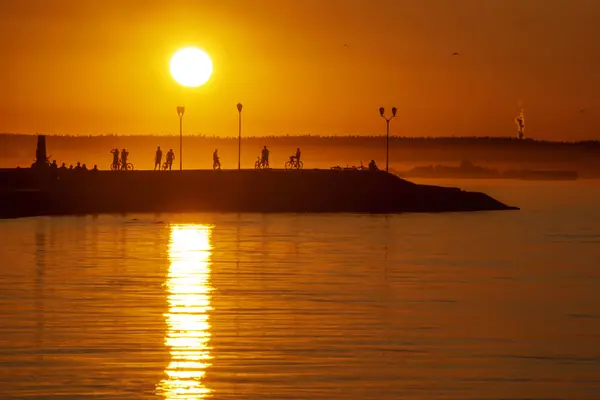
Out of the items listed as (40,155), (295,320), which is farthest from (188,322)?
(40,155)

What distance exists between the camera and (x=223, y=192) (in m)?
115

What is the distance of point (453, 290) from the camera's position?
44.7 meters

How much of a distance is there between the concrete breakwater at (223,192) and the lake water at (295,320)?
36.1 metres

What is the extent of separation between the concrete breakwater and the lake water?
1422 inches

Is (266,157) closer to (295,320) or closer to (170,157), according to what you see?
(170,157)

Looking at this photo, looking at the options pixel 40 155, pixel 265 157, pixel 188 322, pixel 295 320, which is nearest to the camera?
pixel 188 322

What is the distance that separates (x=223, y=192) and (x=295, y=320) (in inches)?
3166

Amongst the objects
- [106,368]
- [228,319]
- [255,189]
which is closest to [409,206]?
[255,189]

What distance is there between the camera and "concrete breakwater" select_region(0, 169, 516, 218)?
108m

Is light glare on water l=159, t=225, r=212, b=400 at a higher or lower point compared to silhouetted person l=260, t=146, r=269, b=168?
lower

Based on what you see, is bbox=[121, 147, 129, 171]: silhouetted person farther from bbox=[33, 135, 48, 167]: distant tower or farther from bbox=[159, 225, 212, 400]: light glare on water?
bbox=[159, 225, 212, 400]: light glare on water

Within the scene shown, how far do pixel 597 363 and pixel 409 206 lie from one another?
94.1 m

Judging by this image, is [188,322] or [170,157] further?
[170,157]

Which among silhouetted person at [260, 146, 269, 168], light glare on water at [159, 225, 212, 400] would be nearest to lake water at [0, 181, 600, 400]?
light glare on water at [159, 225, 212, 400]
